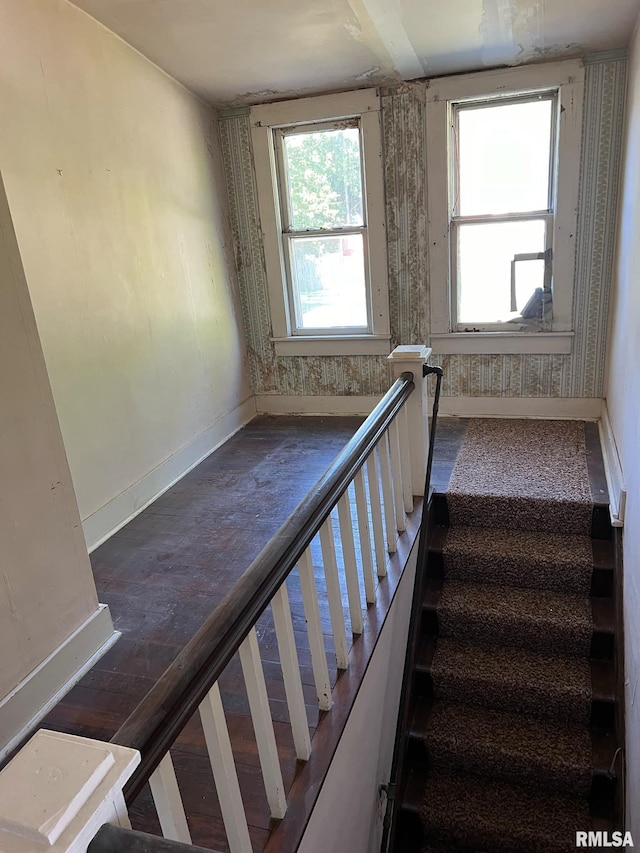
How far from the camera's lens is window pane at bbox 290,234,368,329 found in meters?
3.99

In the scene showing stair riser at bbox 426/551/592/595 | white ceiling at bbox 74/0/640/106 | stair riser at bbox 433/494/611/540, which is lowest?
stair riser at bbox 426/551/592/595

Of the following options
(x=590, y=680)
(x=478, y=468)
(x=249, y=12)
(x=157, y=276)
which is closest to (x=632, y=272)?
(x=478, y=468)

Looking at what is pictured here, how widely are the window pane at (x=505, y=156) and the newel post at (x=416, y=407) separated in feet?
4.96

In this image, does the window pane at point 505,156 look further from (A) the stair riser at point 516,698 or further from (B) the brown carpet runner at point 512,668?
(A) the stair riser at point 516,698

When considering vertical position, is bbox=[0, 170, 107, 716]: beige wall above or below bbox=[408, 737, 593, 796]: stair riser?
above

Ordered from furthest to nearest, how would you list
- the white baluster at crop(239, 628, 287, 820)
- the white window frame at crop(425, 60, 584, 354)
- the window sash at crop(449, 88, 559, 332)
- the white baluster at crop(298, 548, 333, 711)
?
the window sash at crop(449, 88, 559, 332)
the white window frame at crop(425, 60, 584, 354)
the white baluster at crop(298, 548, 333, 711)
the white baluster at crop(239, 628, 287, 820)

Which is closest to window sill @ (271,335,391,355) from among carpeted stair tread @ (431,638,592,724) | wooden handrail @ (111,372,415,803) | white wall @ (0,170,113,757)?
carpeted stair tread @ (431,638,592,724)

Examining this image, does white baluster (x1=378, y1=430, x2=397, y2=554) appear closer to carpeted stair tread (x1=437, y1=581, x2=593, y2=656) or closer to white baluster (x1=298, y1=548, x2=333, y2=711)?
carpeted stair tread (x1=437, y1=581, x2=593, y2=656)

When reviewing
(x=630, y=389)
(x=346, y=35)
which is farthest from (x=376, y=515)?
(x=346, y=35)

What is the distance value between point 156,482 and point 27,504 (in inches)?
59.5

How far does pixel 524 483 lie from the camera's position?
2.92 meters

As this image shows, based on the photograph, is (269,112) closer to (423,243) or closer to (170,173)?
(170,173)

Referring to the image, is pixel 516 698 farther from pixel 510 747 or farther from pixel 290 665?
pixel 290 665

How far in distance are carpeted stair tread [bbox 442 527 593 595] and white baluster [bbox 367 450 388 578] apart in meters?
0.68
